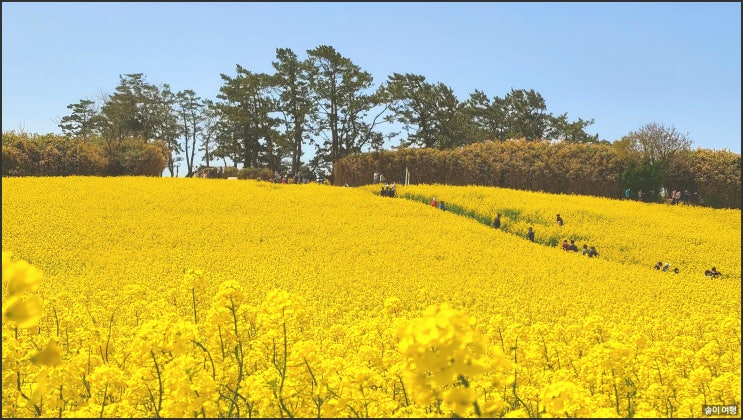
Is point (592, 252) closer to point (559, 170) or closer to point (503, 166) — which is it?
point (559, 170)

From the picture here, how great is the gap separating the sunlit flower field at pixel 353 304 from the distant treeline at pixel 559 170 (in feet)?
17.0

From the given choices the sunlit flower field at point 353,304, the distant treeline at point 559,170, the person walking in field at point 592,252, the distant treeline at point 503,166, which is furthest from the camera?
the distant treeline at point 559,170

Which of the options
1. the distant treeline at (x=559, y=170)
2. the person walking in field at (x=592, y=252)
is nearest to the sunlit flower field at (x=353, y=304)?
the person walking in field at (x=592, y=252)

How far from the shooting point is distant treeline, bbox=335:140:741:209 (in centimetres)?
4250

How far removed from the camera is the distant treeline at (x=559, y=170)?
139 feet

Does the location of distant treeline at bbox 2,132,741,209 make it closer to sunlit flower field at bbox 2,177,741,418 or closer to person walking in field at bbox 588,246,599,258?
sunlit flower field at bbox 2,177,741,418

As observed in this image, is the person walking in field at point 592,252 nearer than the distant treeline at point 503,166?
Yes

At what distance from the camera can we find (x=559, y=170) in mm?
45406

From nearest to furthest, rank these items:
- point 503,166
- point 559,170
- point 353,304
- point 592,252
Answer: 1. point 353,304
2. point 592,252
3. point 559,170
4. point 503,166

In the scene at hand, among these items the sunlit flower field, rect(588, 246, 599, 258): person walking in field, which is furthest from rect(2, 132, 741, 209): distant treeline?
Result: rect(588, 246, 599, 258): person walking in field

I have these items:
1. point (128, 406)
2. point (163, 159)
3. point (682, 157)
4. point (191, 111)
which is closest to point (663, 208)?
point (682, 157)

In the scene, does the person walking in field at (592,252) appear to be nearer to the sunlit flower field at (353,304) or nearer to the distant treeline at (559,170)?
the sunlit flower field at (353,304)

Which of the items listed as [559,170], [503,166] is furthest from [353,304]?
[559,170]

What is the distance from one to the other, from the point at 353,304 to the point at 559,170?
3750 cm
